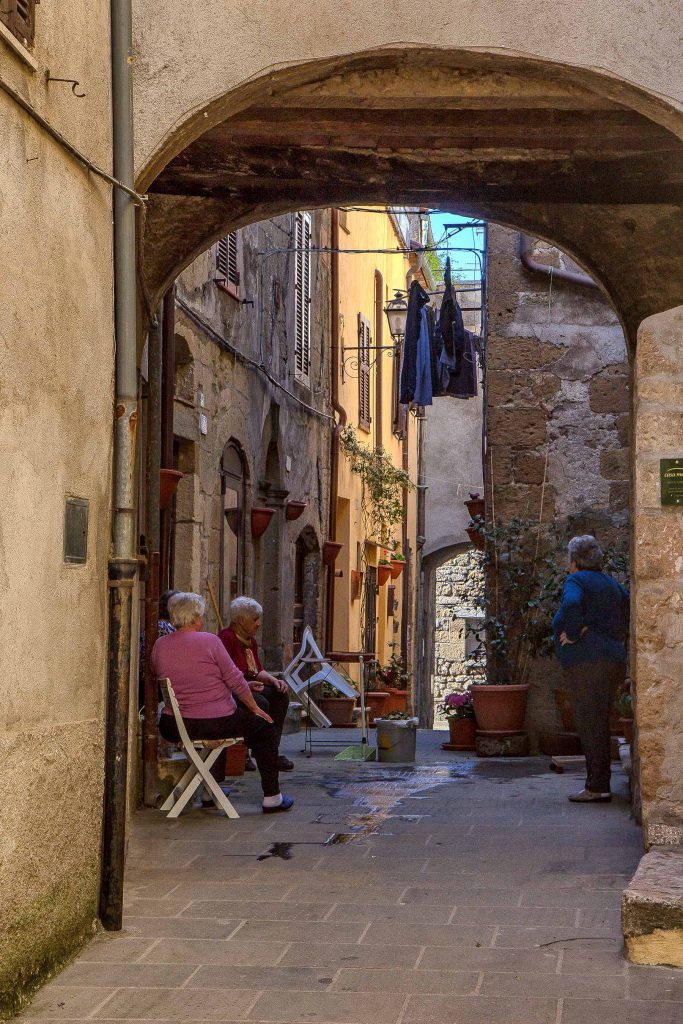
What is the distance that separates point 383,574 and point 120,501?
15821 mm

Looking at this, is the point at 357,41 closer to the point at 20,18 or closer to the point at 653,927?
the point at 20,18

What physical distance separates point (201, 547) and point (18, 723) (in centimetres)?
658

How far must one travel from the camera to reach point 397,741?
374 inches

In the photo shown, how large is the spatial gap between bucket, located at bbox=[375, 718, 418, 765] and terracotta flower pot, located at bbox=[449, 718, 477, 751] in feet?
3.57

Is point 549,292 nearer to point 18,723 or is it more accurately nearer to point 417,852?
point 417,852

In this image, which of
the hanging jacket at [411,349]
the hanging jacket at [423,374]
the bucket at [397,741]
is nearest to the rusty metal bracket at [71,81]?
the bucket at [397,741]

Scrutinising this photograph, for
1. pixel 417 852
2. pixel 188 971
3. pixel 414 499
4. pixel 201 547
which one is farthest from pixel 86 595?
pixel 414 499

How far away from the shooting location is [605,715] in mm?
7562

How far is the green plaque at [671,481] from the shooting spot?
568 centimetres

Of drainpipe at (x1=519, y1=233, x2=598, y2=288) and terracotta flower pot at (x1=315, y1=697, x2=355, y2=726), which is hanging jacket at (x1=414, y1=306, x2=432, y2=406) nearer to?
A: terracotta flower pot at (x1=315, y1=697, x2=355, y2=726)

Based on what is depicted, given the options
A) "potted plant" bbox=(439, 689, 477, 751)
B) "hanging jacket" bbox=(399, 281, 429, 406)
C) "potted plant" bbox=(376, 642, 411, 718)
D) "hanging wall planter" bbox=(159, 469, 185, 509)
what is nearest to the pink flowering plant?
"potted plant" bbox=(439, 689, 477, 751)

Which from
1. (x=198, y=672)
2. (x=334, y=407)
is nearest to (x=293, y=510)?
(x=334, y=407)

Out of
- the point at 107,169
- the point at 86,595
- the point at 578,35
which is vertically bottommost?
the point at 86,595

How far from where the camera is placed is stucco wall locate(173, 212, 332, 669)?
1016 cm
